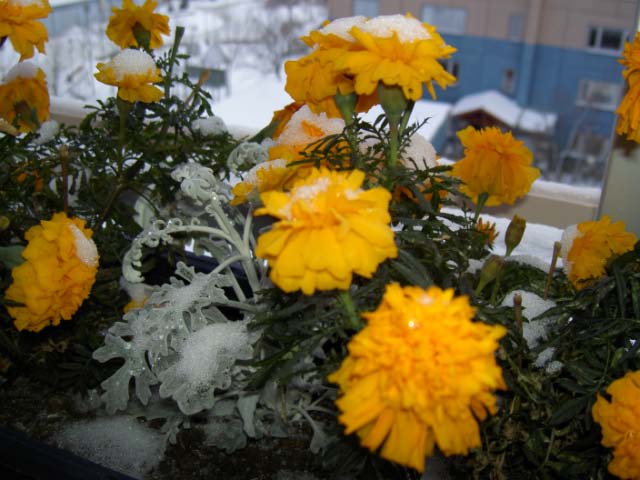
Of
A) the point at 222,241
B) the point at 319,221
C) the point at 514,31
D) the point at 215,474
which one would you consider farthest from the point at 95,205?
the point at 514,31

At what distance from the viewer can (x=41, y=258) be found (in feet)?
1.78

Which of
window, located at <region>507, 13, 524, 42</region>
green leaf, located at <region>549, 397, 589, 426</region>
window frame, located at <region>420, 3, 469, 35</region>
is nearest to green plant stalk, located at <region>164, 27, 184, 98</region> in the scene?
green leaf, located at <region>549, 397, 589, 426</region>

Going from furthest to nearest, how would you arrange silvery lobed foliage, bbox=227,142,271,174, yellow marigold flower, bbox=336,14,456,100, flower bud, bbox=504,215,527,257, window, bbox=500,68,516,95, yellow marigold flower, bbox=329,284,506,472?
window, bbox=500,68,516,95 → silvery lobed foliage, bbox=227,142,271,174 → flower bud, bbox=504,215,527,257 → yellow marigold flower, bbox=336,14,456,100 → yellow marigold flower, bbox=329,284,506,472

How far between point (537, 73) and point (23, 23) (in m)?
1.38

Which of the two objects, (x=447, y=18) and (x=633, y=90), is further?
(x=447, y=18)

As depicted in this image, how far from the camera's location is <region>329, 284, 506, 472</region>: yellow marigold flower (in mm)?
296

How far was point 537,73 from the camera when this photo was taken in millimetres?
1660

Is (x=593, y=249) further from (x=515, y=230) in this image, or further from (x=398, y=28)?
(x=398, y=28)

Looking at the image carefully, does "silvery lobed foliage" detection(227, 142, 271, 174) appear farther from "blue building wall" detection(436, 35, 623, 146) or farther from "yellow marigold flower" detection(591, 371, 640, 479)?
"blue building wall" detection(436, 35, 623, 146)

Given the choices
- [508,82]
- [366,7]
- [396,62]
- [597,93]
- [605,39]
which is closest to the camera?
[396,62]

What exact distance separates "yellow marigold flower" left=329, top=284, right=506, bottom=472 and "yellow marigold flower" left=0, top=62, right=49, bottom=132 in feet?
1.90

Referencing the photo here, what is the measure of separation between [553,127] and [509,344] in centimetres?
135

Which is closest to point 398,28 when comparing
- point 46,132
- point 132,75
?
point 132,75

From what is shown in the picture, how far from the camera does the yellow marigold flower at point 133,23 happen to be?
A: 0.69 m
